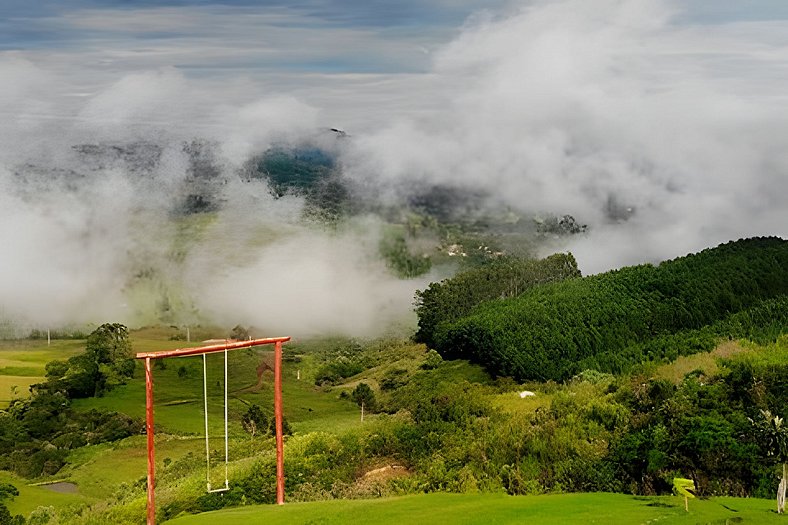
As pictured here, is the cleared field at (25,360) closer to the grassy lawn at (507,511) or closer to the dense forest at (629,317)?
the dense forest at (629,317)

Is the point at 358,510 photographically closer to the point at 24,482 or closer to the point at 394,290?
the point at 24,482

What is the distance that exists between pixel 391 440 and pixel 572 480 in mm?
14791

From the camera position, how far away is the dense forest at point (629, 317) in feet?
295

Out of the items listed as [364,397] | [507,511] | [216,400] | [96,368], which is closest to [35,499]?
[216,400]

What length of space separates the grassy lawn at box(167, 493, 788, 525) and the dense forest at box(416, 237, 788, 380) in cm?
5547

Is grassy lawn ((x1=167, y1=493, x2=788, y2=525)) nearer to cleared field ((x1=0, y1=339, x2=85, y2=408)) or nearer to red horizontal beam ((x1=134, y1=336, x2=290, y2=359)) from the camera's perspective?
red horizontal beam ((x1=134, y1=336, x2=290, y2=359))

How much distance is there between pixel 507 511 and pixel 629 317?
80.5 metres

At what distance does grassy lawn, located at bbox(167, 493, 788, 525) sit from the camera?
79.9 feet

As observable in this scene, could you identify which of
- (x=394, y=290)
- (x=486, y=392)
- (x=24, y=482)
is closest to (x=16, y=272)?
(x=394, y=290)

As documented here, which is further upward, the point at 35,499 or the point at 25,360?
the point at 25,360

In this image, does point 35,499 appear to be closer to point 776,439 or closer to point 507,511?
point 507,511

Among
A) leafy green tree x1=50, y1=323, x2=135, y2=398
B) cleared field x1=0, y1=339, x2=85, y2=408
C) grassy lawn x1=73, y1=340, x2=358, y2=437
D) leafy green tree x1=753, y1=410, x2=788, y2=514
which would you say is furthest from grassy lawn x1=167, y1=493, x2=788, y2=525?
cleared field x1=0, y1=339, x2=85, y2=408

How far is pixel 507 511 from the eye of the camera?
86.9ft

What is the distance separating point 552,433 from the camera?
1917 inches
